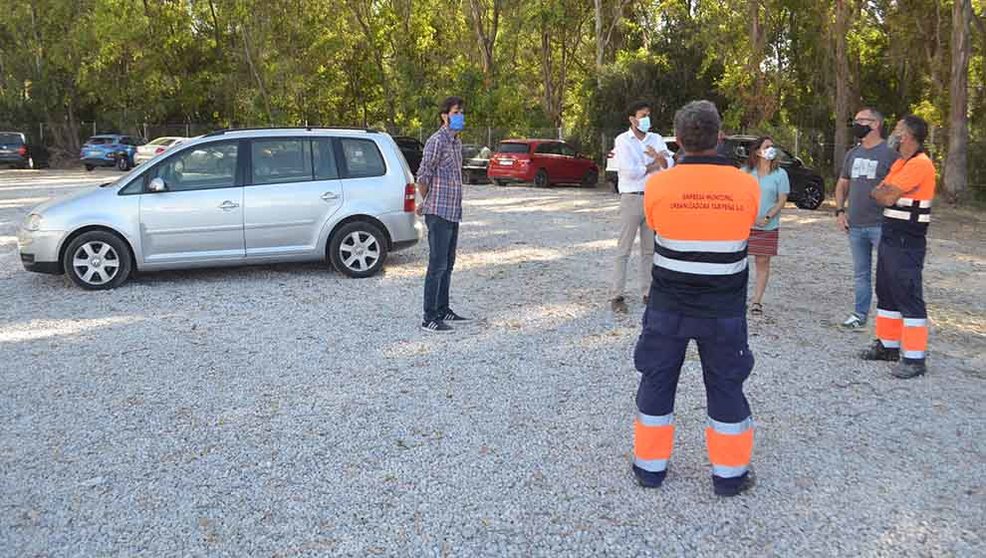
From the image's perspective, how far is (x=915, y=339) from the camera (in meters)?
6.12

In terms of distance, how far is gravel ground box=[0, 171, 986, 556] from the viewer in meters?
3.86

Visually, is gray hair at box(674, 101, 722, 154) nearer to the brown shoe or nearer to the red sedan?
the brown shoe

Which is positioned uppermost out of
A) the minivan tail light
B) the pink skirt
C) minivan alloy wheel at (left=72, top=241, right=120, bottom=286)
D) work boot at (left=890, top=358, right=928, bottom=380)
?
the minivan tail light

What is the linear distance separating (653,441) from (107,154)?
34.2 metres

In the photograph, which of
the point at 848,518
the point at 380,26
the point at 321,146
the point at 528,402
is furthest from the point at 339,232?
the point at 380,26

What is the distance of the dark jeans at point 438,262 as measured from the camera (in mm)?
7141

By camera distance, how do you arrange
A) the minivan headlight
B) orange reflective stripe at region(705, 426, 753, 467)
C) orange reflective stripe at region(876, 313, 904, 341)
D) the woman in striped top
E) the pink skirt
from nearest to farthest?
orange reflective stripe at region(705, 426, 753, 467)
orange reflective stripe at region(876, 313, 904, 341)
the woman in striped top
the pink skirt
the minivan headlight

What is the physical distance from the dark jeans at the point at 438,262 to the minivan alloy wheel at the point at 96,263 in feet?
12.8

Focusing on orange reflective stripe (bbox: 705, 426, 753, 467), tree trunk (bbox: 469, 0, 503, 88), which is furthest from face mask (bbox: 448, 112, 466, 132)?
tree trunk (bbox: 469, 0, 503, 88)

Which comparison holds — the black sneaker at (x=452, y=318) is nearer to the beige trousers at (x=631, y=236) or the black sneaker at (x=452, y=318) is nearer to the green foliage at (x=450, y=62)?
the beige trousers at (x=631, y=236)

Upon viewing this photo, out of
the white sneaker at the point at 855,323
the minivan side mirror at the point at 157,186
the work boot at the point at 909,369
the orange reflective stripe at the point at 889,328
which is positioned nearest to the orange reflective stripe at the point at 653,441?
the work boot at the point at 909,369

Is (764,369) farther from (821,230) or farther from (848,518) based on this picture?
(821,230)

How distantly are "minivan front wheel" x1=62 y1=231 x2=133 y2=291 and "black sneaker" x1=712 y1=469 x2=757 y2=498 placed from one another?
716cm

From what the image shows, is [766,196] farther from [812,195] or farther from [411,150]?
[411,150]
